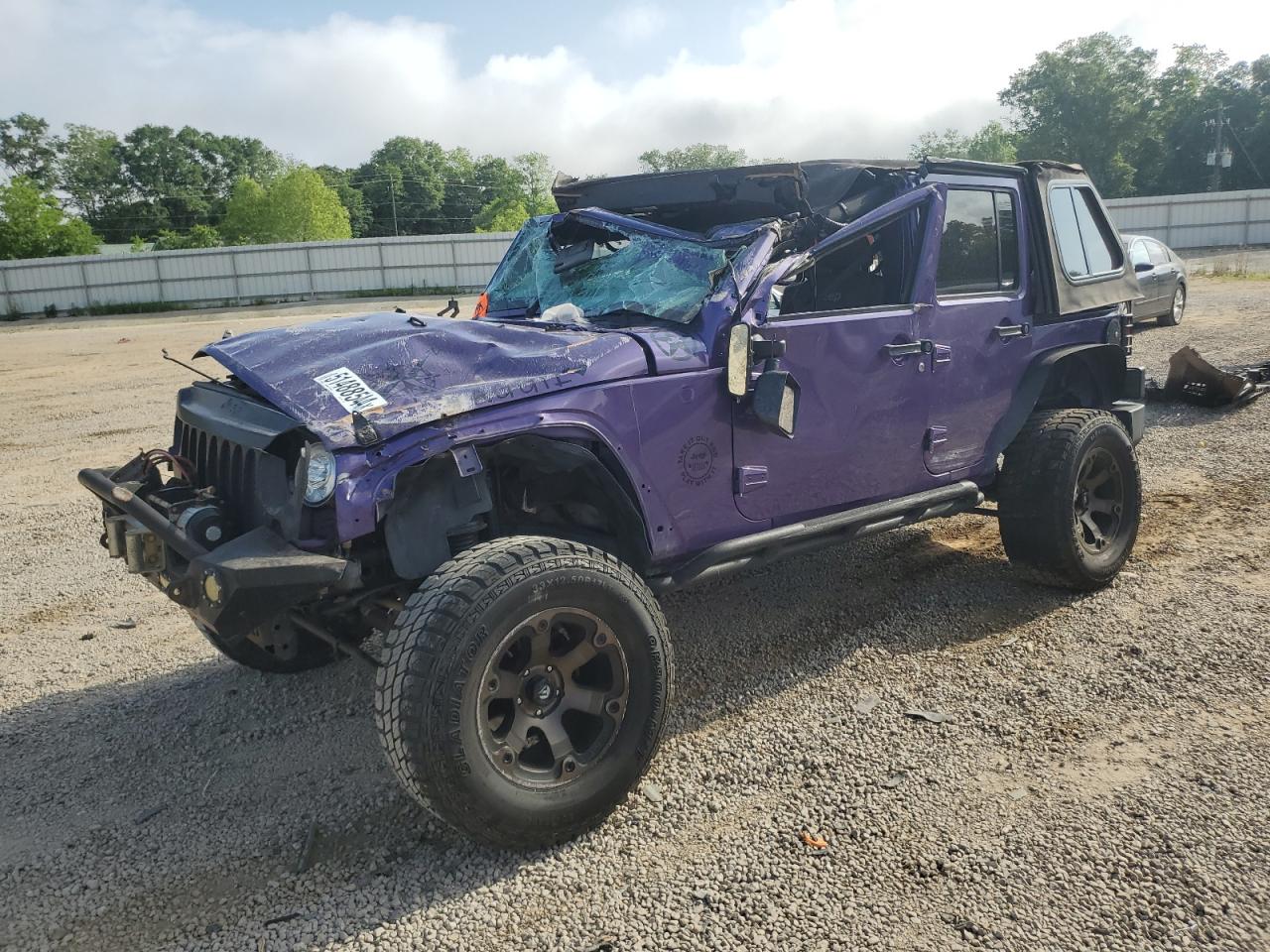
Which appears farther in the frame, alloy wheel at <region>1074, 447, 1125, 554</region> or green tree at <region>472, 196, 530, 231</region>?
green tree at <region>472, 196, 530, 231</region>

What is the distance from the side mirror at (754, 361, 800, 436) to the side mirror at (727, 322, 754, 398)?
0.07 metres

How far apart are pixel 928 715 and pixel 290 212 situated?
62138 millimetres

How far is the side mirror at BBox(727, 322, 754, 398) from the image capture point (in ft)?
11.7

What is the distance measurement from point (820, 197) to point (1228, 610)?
2792mm

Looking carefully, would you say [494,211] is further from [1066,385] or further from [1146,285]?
[1066,385]

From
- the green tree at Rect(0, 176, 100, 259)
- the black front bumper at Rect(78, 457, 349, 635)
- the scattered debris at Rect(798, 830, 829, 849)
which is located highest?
the green tree at Rect(0, 176, 100, 259)

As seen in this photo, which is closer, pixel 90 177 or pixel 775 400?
pixel 775 400

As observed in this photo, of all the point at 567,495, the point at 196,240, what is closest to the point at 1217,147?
the point at 196,240

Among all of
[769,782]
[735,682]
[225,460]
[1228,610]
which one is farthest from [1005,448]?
[225,460]

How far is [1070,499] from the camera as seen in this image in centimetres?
474

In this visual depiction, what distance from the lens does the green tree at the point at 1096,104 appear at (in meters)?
58.6

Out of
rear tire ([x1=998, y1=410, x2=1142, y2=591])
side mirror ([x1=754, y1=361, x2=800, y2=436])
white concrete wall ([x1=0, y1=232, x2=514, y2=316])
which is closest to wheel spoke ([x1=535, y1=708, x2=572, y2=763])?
side mirror ([x1=754, y1=361, x2=800, y2=436])

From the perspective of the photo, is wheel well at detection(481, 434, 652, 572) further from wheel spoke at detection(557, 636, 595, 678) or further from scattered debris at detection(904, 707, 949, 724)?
scattered debris at detection(904, 707, 949, 724)

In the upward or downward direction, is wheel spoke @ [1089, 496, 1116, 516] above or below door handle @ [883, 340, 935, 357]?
below
